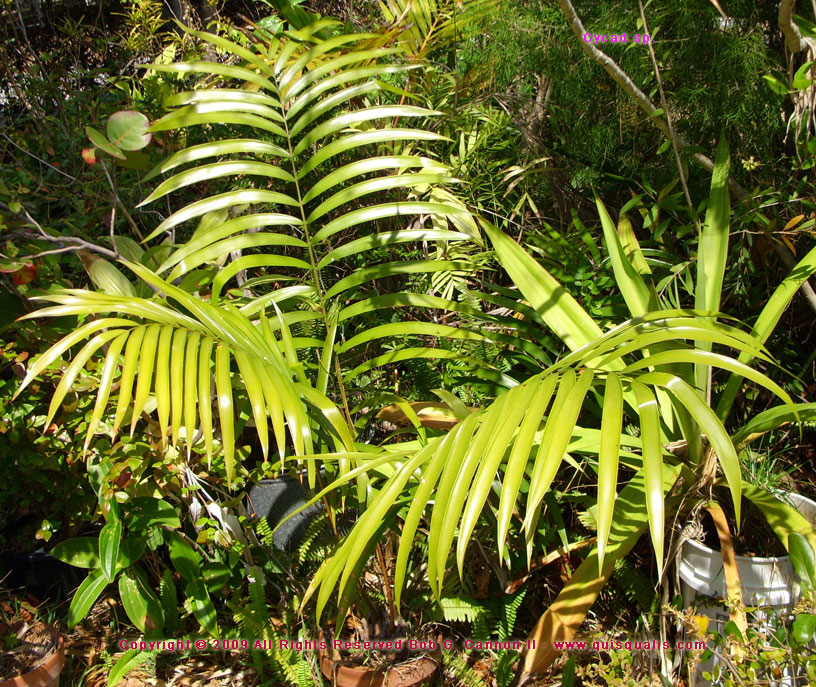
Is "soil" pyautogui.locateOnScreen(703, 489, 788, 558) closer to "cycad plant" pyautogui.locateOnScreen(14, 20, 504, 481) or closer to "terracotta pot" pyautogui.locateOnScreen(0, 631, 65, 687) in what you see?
"cycad plant" pyautogui.locateOnScreen(14, 20, 504, 481)

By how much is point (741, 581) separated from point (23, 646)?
5.75 feet

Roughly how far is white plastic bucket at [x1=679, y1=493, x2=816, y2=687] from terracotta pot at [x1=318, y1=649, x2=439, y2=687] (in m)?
0.60

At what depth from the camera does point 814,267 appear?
61.4 inches

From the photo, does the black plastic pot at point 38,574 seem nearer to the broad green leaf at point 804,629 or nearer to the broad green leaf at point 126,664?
the broad green leaf at point 126,664

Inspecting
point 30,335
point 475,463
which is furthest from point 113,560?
point 475,463

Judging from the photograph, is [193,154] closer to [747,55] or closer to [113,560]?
[113,560]

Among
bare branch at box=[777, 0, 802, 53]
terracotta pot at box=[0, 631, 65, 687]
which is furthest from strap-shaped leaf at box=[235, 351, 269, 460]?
bare branch at box=[777, 0, 802, 53]

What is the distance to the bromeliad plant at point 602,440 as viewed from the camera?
0.94 metres

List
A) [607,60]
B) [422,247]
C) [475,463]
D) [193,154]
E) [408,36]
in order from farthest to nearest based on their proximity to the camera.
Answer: [422,247]
[408,36]
[607,60]
[193,154]
[475,463]

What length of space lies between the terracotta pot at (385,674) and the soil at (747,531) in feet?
2.36

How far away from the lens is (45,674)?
5.35ft

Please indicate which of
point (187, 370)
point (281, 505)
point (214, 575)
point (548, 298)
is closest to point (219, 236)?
point (187, 370)

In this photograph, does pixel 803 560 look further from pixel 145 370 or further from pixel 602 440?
pixel 145 370

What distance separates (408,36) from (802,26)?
1.06m
